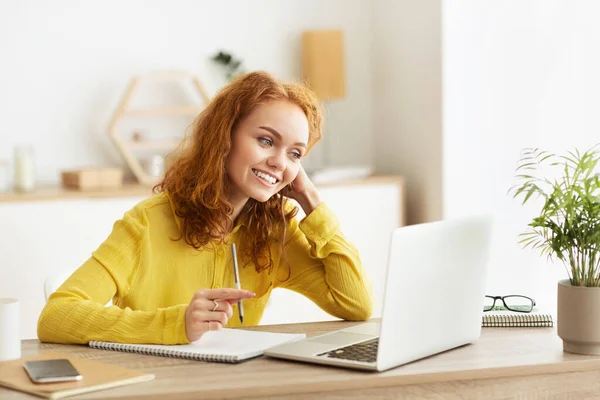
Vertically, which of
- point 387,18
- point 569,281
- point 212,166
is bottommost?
point 569,281

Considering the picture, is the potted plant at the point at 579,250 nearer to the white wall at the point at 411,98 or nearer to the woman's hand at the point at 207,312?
the woman's hand at the point at 207,312

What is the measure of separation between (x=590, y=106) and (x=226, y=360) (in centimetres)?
244

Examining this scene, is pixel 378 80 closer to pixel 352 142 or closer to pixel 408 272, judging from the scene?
pixel 352 142

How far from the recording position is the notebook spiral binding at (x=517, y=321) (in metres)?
2.10

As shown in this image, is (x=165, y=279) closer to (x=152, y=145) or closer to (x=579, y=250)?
(x=579, y=250)

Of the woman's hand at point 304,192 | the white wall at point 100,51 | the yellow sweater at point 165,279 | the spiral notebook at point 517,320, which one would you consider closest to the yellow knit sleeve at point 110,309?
the yellow sweater at point 165,279

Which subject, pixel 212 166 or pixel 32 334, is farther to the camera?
pixel 32 334

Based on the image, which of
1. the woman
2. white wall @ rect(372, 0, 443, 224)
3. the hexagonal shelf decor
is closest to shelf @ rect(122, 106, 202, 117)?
the hexagonal shelf decor

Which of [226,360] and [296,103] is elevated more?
[296,103]

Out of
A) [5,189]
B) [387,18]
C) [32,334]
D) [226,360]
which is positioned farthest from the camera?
[387,18]

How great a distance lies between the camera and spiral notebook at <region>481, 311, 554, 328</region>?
2096 mm

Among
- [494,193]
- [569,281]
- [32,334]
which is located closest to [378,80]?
[494,193]

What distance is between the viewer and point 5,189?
3867 millimetres

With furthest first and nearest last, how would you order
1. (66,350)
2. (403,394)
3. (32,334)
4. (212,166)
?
(32,334), (212,166), (66,350), (403,394)
